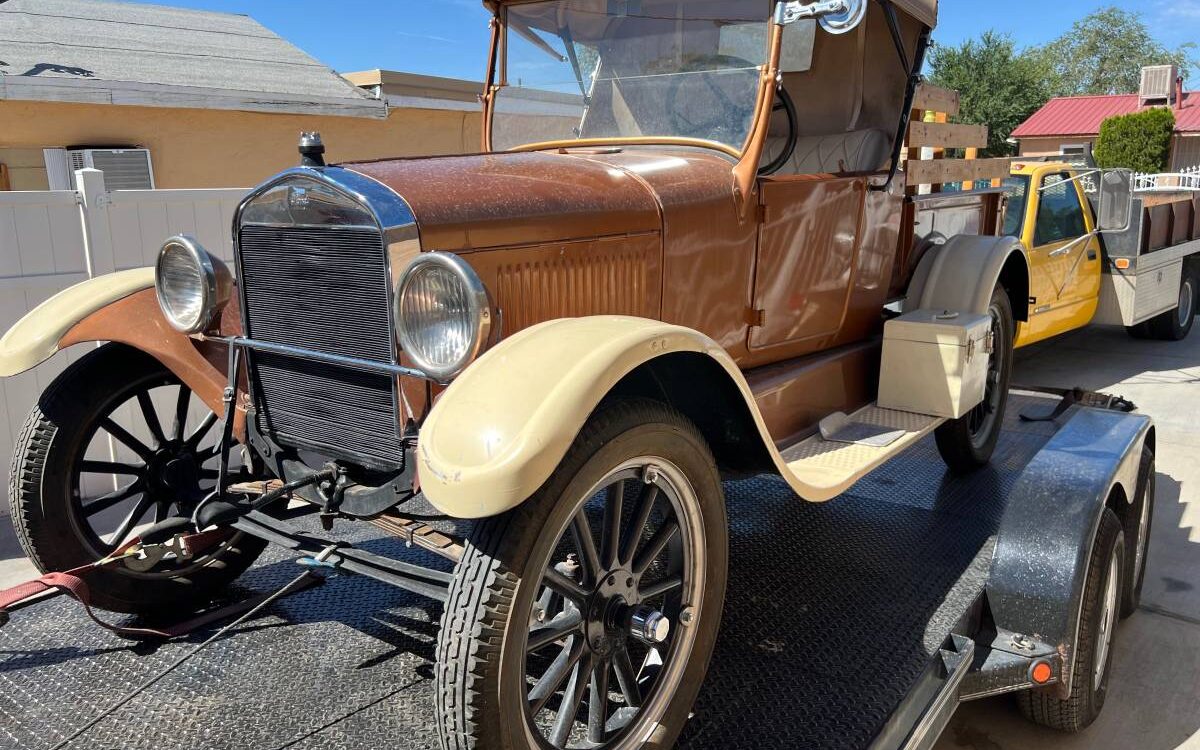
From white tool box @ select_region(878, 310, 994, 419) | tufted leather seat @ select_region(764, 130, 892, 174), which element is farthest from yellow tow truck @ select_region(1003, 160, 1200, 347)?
white tool box @ select_region(878, 310, 994, 419)

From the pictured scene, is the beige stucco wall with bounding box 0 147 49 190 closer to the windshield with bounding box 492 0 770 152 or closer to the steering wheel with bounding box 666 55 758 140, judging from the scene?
the windshield with bounding box 492 0 770 152

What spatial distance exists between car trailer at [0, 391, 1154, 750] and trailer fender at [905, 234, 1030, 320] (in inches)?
31.4

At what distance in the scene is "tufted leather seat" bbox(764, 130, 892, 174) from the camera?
3811mm

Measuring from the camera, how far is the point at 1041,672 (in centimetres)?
227

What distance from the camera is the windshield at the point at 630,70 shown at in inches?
119

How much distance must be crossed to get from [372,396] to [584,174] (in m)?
0.88

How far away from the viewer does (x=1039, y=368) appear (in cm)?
766

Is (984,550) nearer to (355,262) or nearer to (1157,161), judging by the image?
A: (355,262)

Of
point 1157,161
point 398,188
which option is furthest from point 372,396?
point 1157,161

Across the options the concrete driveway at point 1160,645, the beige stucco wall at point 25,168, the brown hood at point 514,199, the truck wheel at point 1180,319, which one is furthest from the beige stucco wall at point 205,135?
the truck wheel at point 1180,319

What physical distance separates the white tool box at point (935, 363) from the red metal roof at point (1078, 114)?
3133 cm

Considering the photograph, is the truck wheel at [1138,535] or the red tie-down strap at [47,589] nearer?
the red tie-down strap at [47,589]

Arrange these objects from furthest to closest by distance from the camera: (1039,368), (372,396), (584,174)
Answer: (1039,368)
(584,174)
(372,396)

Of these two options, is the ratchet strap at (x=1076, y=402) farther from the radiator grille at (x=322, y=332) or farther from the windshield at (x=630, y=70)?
the radiator grille at (x=322, y=332)
